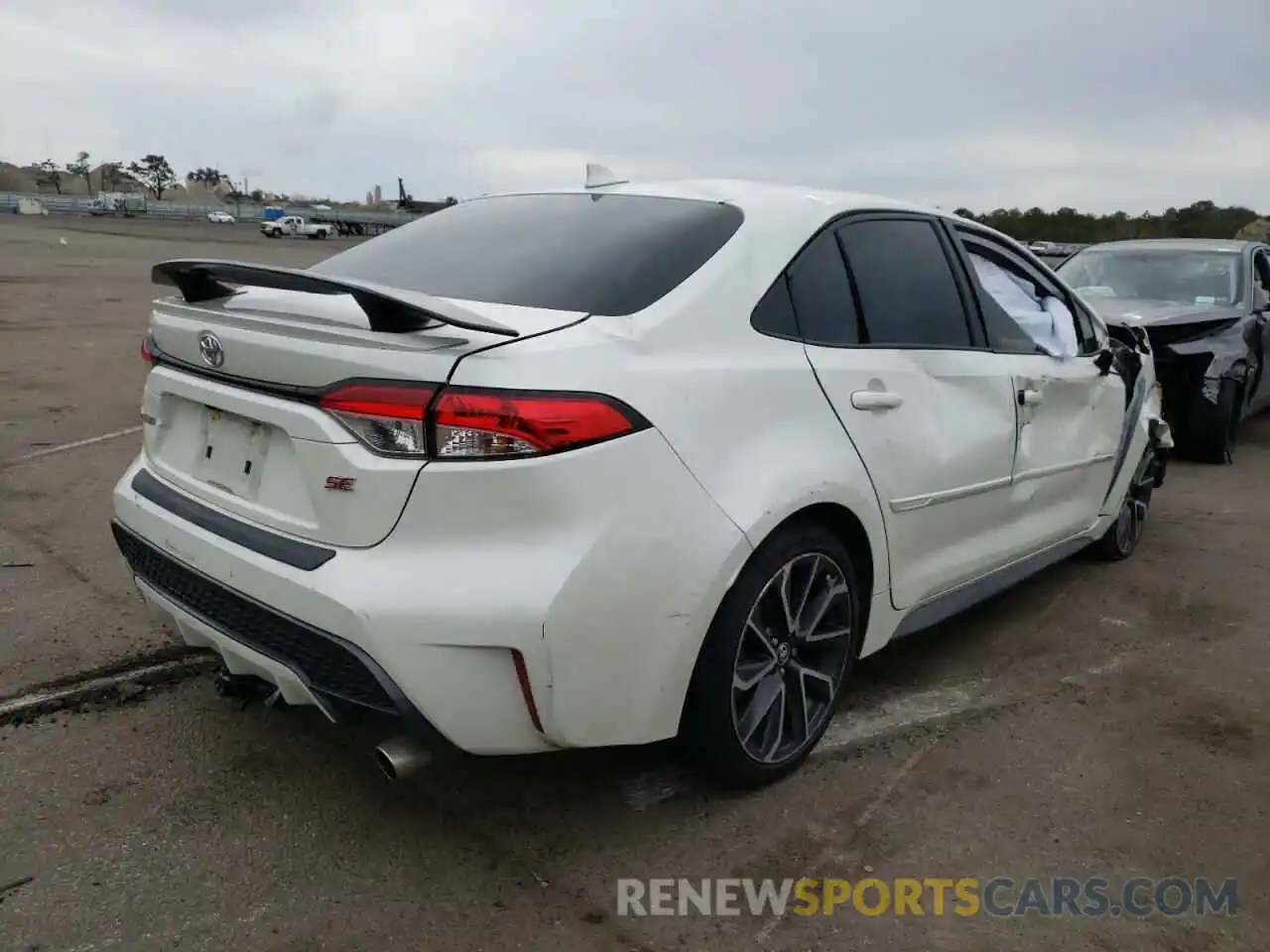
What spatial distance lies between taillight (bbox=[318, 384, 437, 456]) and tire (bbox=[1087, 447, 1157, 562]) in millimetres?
3802

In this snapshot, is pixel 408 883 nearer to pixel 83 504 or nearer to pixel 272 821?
pixel 272 821

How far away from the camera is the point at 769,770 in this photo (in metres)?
2.93

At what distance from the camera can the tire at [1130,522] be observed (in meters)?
5.12

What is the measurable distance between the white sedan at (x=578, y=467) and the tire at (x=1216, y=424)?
466 cm

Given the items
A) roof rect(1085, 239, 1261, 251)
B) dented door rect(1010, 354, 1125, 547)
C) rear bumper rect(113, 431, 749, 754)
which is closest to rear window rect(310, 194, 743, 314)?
rear bumper rect(113, 431, 749, 754)

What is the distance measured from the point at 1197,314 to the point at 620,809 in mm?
6428

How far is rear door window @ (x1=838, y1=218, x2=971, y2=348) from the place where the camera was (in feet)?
10.7

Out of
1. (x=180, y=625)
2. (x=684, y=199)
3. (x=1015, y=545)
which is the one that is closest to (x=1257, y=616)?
(x=1015, y=545)

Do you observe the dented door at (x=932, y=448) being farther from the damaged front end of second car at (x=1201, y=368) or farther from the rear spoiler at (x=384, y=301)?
the damaged front end of second car at (x=1201, y=368)

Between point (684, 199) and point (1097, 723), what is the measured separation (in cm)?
219

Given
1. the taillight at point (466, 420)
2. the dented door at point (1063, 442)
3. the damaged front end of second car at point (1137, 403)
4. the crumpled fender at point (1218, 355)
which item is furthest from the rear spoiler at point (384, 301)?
the crumpled fender at point (1218, 355)

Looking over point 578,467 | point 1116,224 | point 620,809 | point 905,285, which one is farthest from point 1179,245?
Result: point 1116,224

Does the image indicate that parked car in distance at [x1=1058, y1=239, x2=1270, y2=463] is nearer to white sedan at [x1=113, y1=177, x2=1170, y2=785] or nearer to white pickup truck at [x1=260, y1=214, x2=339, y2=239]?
white sedan at [x1=113, y1=177, x2=1170, y2=785]

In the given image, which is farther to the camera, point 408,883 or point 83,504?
point 83,504
